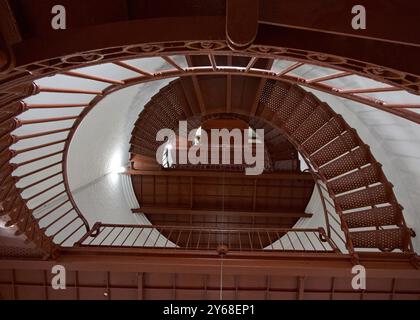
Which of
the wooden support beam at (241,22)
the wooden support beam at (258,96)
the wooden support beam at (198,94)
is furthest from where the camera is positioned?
the wooden support beam at (198,94)

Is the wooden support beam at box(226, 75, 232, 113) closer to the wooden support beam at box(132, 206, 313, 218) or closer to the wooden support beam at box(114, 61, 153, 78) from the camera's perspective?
the wooden support beam at box(114, 61, 153, 78)

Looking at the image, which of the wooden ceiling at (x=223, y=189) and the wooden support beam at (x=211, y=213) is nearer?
the wooden ceiling at (x=223, y=189)

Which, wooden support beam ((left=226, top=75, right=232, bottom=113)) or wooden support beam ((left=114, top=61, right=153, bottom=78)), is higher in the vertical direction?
wooden support beam ((left=226, top=75, right=232, bottom=113))

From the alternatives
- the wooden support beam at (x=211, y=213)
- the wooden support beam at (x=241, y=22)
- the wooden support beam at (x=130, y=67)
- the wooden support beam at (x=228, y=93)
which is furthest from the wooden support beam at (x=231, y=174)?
the wooden support beam at (x=241, y=22)

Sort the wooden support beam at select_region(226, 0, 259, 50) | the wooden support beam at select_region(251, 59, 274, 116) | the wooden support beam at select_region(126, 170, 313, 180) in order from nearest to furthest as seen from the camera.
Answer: the wooden support beam at select_region(226, 0, 259, 50) < the wooden support beam at select_region(251, 59, 274, 116) < the wooden support beam at select_region(126, 170, 313, 180)

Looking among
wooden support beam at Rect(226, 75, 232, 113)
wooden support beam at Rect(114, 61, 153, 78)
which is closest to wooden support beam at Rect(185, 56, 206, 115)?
wooden support beam at Rect(226, 75, 232, 113)

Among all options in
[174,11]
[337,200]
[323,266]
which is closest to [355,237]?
[337,200]

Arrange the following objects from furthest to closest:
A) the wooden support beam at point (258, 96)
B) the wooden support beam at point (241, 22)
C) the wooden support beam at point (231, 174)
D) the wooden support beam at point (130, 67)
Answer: the wooden support beam at point (231, 174), the wooden support beam at point (258, 96), the wooden support beam at point (130, 67), the wooden support beam at point (241, 22)

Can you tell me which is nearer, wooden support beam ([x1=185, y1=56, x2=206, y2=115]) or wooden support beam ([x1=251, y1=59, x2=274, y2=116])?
wooden support beam ([x1=251, y1=59, x2=274, y2=116])

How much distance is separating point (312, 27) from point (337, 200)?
4.48m

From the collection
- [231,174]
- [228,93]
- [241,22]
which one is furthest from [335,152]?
[241,22]

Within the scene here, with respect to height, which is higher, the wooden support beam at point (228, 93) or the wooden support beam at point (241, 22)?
the wooden support beam at point (228, 93)

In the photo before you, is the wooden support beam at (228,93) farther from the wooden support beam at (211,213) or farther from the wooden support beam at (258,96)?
the wooden support beam at (211,213)

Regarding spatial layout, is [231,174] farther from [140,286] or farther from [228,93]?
[140,286]
